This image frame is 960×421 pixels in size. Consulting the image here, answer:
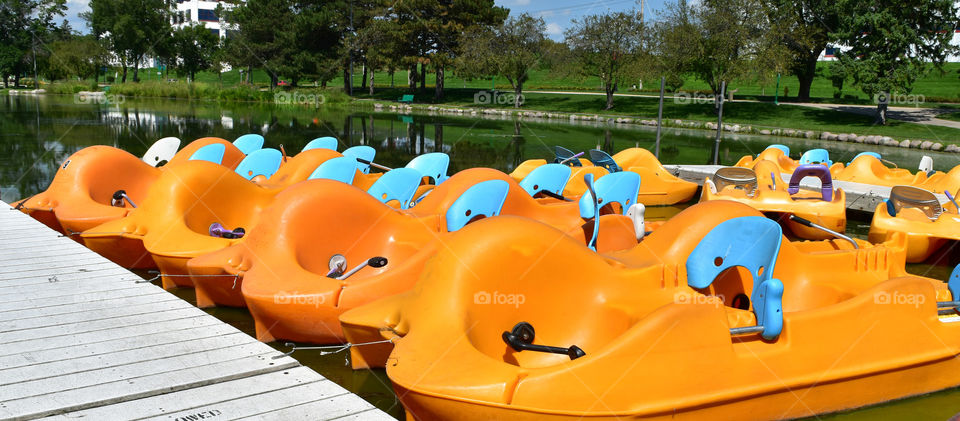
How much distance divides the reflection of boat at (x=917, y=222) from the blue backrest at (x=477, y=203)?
465 centimetres

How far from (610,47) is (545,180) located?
91.8ft

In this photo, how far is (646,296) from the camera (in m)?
4.20

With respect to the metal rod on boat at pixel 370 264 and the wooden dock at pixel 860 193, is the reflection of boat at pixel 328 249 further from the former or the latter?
the wooden dock at pixel 860 193

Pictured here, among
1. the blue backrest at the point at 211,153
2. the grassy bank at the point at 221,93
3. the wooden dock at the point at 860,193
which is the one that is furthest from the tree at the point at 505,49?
the blue backrest at the point at 211,153

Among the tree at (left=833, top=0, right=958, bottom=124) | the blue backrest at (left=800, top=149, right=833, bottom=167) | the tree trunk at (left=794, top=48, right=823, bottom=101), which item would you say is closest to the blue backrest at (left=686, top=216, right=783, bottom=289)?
the blue backrest at (left=800, top=149, right=833, bottom=167)

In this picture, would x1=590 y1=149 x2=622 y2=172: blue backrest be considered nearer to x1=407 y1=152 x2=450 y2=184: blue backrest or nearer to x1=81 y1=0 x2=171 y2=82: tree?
x1=407 y1=152 x2=450 y2=184: blue backrest

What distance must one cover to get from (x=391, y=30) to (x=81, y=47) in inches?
1010

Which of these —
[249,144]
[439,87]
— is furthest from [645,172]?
[439,87]

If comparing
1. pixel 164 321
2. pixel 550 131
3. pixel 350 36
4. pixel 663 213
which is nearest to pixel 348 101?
pixel 350 36

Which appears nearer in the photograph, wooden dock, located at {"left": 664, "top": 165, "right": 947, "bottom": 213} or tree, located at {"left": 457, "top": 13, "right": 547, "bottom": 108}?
wooden dock, located at {"left": 664, "top": 165, "right": 947, "bottom": 213}

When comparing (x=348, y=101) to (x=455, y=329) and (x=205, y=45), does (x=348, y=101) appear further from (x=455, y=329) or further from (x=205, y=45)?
(x=455, y=329)

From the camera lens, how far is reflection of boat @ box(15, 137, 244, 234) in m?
6.71

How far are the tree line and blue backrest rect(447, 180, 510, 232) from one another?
79.8 feet

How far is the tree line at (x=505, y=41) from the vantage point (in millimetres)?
25891
